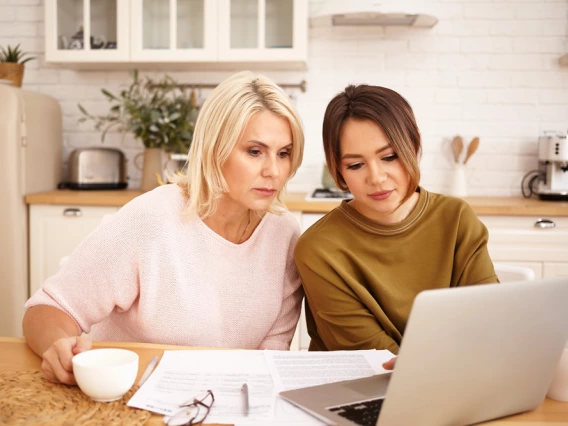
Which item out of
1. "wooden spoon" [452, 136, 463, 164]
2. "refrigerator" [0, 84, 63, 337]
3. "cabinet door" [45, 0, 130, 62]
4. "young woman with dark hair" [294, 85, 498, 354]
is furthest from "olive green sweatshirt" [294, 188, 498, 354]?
"cabinet door" [45, 0, 130, 62]

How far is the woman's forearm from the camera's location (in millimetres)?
1149

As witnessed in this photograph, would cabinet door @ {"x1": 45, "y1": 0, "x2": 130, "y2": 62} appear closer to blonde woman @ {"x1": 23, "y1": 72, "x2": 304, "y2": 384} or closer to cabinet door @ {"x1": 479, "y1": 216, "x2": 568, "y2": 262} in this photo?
blonde woman @ {"x1": 23, "y1": 72, "x2": 304, "y2": 384}

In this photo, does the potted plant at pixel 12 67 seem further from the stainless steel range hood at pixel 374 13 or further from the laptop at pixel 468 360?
the laptop at pixel 468 360

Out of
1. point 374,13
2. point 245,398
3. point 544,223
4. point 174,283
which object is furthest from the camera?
point 374,13

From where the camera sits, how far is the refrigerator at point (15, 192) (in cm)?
284

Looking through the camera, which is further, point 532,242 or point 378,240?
point 532,242

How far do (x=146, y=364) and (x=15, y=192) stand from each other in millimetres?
2110

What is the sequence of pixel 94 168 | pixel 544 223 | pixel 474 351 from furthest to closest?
pixel 94 168, pixel 544 223, pixel 474 351

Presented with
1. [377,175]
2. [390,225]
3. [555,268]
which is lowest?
[555,268]

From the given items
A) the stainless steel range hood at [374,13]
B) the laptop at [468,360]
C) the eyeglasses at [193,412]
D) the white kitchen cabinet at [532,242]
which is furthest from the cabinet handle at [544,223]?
the eyeglasses at [193,412]

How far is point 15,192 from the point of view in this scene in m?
2.87

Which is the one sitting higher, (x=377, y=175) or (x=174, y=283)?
(x=377, y=175)

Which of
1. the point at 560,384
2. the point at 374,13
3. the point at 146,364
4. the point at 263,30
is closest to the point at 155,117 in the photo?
the point at 263,30

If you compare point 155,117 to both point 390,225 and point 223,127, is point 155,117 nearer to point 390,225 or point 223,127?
point 223,127
